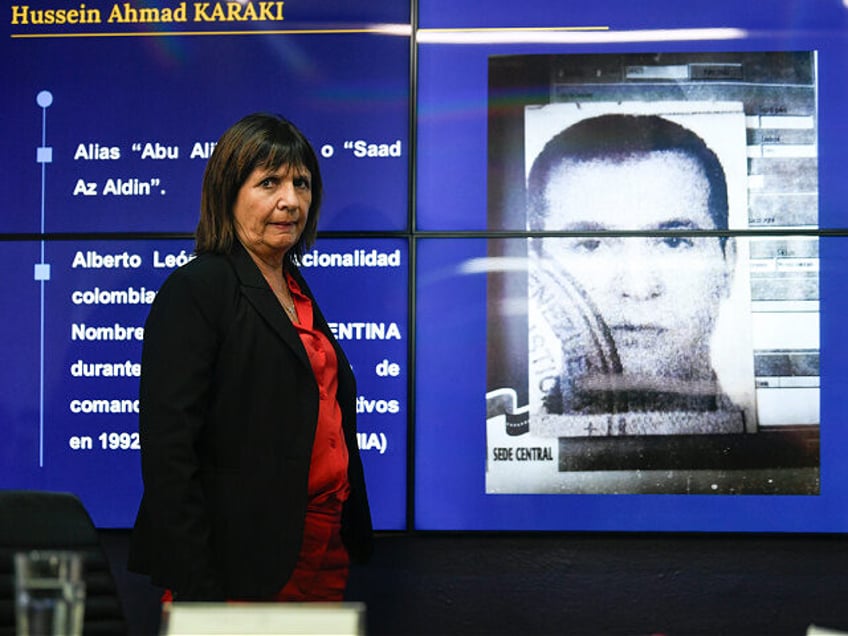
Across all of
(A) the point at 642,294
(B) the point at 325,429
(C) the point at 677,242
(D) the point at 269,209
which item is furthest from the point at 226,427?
(C) the point at 677,242

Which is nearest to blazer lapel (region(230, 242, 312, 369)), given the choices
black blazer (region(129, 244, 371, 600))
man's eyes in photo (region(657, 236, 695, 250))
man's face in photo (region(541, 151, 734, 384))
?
black blazer (region(129, 244, 371, 600))

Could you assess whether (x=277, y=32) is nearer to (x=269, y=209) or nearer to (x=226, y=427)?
(x=269, y=209)

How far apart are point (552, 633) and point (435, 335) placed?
3.43 ft

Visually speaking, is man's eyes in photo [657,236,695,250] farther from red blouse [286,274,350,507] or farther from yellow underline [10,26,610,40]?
red blouse [286,274,350,507]

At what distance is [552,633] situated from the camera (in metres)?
3.81

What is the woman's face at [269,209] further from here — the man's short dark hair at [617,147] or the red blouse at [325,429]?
the man's short dark hair at [617,147]

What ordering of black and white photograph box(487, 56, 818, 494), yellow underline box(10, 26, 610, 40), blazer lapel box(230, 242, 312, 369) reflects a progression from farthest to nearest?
yellow underline box(10, 26, 610, 40) < black and white photograph box(487, 56, 818, 494) < blazer lapel box(230, 242, 312, 369)

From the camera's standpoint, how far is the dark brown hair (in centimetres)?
263

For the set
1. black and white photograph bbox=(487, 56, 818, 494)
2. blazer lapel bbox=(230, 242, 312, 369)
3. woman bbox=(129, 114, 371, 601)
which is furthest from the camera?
black and white photograph bbox=(487, 56, 818, 494)

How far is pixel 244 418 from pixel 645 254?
5.59ft

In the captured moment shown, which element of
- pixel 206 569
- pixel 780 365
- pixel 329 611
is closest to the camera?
pixel 329 611

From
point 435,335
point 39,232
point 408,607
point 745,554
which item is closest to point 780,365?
point 745,554

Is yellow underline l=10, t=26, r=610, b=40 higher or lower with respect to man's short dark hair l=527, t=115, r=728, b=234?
A: higher

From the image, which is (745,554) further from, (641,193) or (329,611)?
(329,611)
